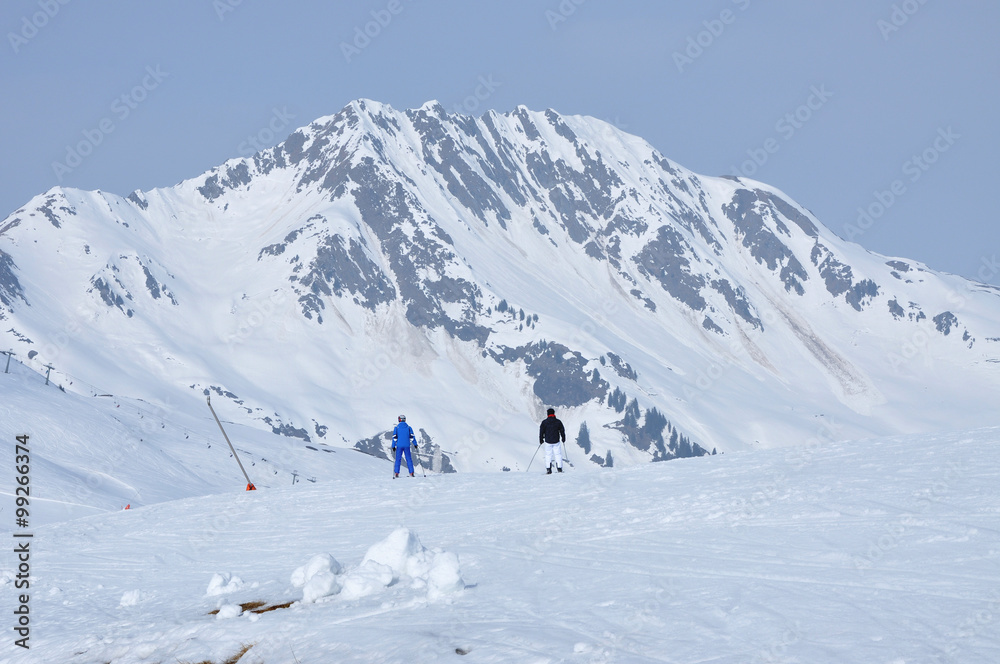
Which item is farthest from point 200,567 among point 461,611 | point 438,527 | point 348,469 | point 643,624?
point 348,469

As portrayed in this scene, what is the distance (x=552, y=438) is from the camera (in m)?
24.4

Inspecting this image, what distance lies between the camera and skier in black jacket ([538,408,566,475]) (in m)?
24.4

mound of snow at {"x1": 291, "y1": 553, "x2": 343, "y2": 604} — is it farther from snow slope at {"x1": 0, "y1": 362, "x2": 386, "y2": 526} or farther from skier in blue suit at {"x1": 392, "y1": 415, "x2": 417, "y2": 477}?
snow slope at {"x1": 0, "y1": 362, "x2": 386, "y2": 526}

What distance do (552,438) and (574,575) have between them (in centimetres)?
1240

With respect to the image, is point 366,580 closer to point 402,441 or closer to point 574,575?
point 574,575

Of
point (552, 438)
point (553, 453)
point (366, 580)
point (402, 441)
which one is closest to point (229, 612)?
point (366, 580)

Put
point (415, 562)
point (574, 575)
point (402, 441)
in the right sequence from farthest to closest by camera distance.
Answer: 1. point (402, 441)
2. point (574, 575)
3. point (415, 562)

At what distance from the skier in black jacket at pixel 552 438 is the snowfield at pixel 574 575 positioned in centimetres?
379

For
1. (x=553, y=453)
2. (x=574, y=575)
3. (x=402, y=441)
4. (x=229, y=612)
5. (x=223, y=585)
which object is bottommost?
(x=229, y=612)

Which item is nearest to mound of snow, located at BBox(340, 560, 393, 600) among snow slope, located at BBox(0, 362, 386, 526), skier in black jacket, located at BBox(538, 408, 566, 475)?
skier in black jacket, located at BBox(538, 408, 566, 475)

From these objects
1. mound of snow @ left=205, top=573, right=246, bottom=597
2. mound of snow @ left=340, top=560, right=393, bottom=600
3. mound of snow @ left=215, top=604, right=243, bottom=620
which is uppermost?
mound of snow @ left=340, top=560, right=393, bottom=600

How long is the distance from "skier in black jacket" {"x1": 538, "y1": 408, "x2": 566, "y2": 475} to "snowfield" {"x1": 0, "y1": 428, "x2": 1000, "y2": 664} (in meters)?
3.79

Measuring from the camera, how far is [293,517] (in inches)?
783

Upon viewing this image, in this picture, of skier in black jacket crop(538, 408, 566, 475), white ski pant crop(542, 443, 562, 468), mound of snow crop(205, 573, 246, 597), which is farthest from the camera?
white ski pant crop(542, 443, 562, 468)
